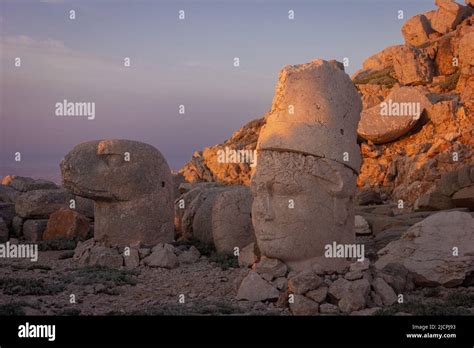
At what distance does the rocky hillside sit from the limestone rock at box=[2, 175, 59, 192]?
10.6m

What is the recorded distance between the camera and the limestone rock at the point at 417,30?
4503cm

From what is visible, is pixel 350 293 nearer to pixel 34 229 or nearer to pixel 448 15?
pixel 34 229

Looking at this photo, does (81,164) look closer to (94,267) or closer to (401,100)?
(94,267)

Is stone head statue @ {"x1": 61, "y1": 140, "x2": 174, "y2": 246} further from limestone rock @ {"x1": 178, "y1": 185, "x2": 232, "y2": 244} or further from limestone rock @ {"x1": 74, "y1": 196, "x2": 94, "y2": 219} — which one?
limestone rock @ {"x1": 74, "y1": 196, "x2": 94, "y2": 219}

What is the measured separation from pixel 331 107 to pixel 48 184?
12.6 metres

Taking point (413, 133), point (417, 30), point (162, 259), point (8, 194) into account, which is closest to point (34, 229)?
point (8, 194)

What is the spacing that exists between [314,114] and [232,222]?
3745 millimetres

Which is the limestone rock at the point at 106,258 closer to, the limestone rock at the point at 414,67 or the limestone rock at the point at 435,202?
the limestone rock at the point at 435,202

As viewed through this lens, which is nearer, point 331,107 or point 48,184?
point 331,107

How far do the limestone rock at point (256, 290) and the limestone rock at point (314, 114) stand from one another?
5.92 ft

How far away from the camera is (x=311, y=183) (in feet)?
29.0

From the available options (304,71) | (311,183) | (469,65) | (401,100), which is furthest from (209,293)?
(469,65)

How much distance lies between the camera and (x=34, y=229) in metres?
15.1

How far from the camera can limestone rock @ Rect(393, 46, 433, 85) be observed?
35406 millimetres
